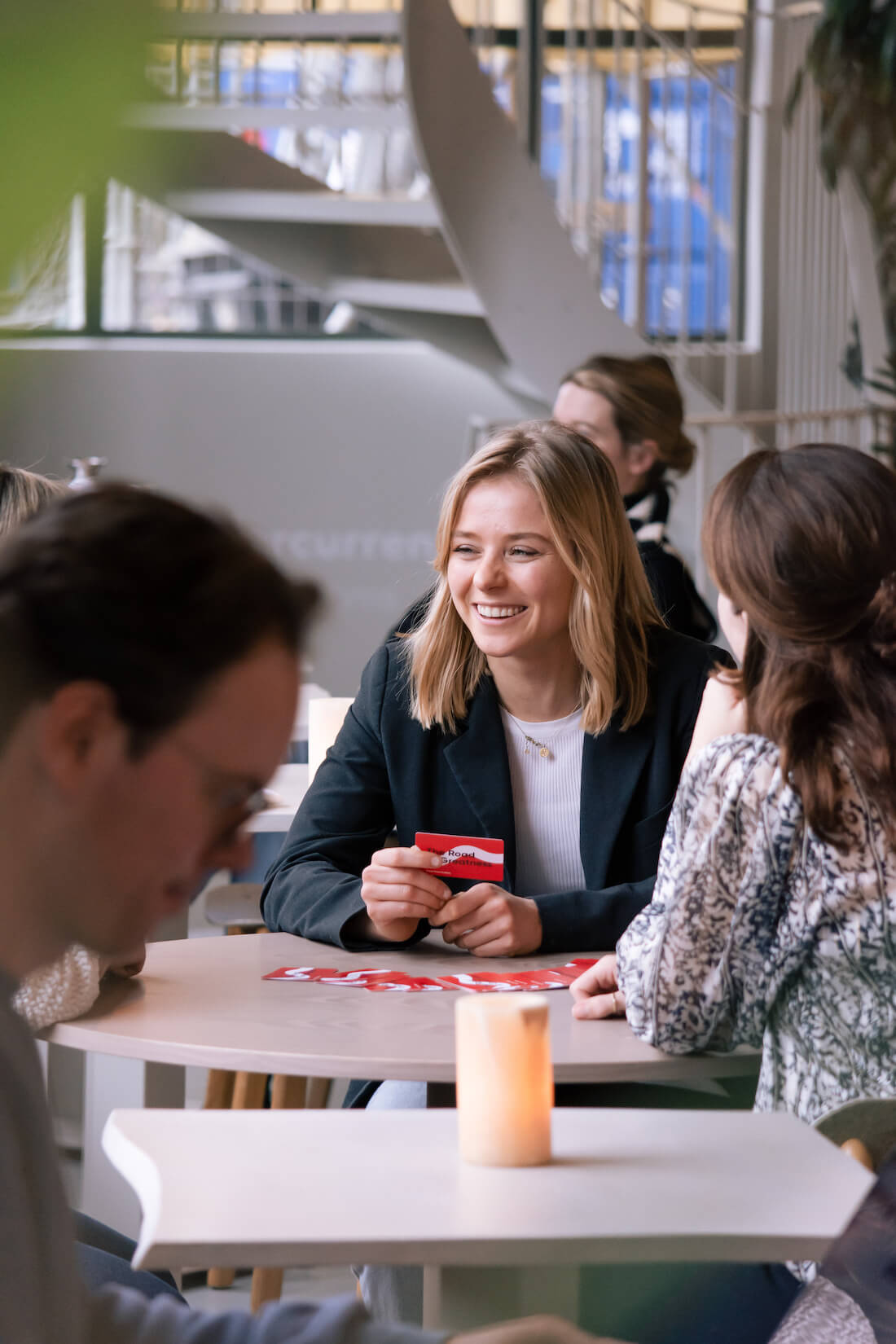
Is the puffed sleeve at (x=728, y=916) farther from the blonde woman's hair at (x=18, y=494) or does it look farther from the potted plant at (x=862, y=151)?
the potted plant at (x=862, y=151)

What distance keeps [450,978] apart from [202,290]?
5258 mm

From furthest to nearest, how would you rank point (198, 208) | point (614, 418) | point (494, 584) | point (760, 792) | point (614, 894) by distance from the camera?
point (198, 208) < point (614, 418) < point (494, 584) < point (614, 894) < point (760, 792)

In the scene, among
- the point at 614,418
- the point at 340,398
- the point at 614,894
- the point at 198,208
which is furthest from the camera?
the point at 340,398

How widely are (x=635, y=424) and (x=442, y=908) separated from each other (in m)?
1.75

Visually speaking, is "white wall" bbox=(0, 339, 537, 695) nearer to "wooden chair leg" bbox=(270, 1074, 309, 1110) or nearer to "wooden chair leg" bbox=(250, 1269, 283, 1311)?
"wooden chair leg" bbox=(270, 1074, 309, 1110)

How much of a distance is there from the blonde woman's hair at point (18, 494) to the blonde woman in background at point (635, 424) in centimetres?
168

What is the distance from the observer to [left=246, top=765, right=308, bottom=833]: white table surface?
94.8 inches

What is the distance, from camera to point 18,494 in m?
1.57

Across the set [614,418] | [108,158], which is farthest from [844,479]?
[614,418]

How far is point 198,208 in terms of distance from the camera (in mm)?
4895

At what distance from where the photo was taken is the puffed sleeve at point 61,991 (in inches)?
53.2

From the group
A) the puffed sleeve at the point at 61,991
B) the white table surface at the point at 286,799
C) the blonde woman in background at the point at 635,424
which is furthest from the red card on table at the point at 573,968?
the blonde woman in background at the point at 635,424

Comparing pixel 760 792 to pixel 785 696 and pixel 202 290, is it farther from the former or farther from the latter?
pixel 202 290

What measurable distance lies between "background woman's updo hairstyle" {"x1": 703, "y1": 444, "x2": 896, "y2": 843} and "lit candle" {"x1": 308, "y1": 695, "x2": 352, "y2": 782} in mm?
1084
